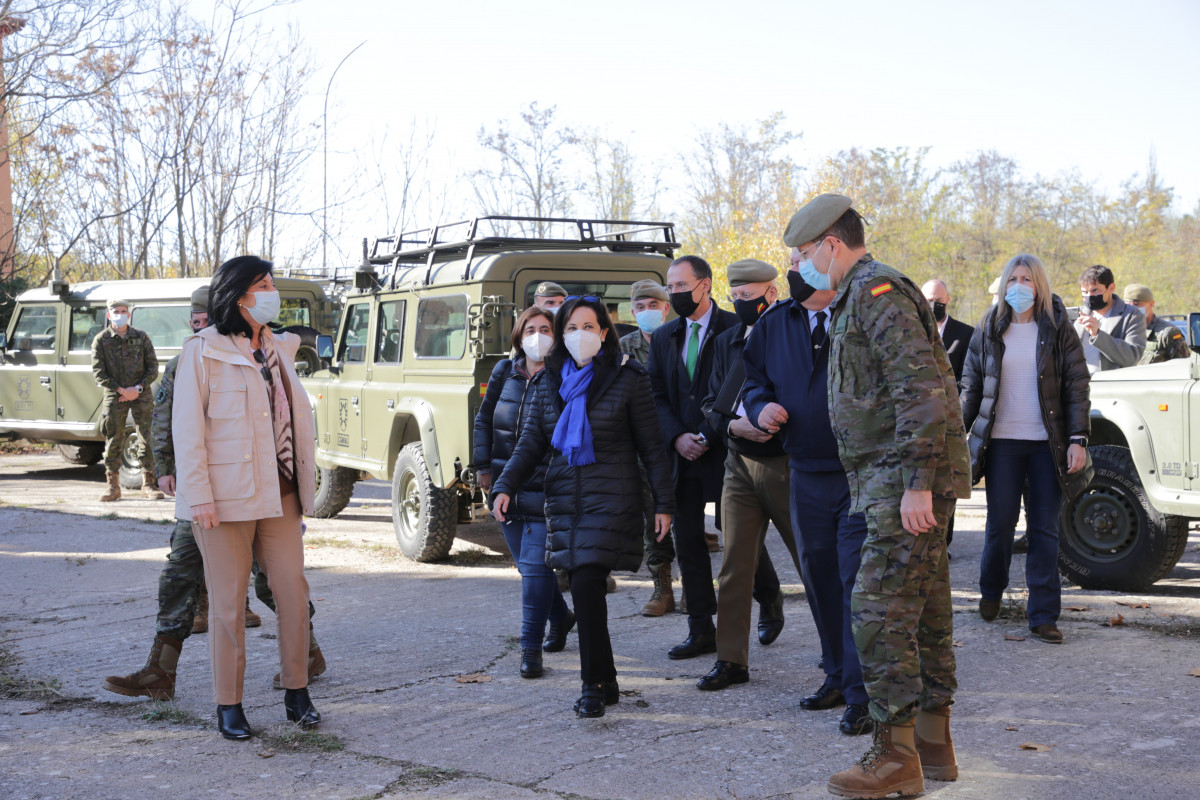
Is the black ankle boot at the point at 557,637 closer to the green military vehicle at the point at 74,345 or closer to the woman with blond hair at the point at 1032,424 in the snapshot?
the woman with blond hair at the point at 1032,424

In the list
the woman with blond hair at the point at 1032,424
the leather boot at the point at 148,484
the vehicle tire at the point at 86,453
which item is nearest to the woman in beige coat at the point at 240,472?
the woman with blond hair at the point at 1032,424

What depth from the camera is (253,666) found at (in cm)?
554

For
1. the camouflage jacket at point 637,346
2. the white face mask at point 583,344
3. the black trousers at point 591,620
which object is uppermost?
the camouflage jacket at point 637,346

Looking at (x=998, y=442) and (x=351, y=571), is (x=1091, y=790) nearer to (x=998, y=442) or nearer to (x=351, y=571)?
(x=998, y=442)

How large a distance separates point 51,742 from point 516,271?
4516 mm

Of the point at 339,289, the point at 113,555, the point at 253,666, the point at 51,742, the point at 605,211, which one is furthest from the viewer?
the point at 605,211

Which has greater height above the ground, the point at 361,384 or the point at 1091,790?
the point at 361,384

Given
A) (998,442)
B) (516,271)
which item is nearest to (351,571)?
(516,271)

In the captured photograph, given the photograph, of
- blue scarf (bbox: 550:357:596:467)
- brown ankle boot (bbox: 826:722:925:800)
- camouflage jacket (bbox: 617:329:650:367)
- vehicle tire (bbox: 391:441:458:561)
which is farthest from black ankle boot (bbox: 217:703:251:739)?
vehicle tire (bbox: 391:441:458:561)

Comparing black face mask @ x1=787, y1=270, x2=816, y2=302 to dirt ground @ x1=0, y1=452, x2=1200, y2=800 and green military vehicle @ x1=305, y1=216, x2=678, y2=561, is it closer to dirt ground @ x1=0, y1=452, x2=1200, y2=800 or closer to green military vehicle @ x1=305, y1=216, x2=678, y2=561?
dirt ground @ x1=0, y1=452, x2=1200, y2=800

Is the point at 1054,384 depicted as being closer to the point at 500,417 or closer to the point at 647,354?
the point at 647,354

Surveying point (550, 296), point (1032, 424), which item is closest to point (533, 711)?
point (550, 296)

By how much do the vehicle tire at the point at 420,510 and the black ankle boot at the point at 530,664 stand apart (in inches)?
122

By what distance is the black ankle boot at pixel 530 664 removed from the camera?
5289 millimetres
